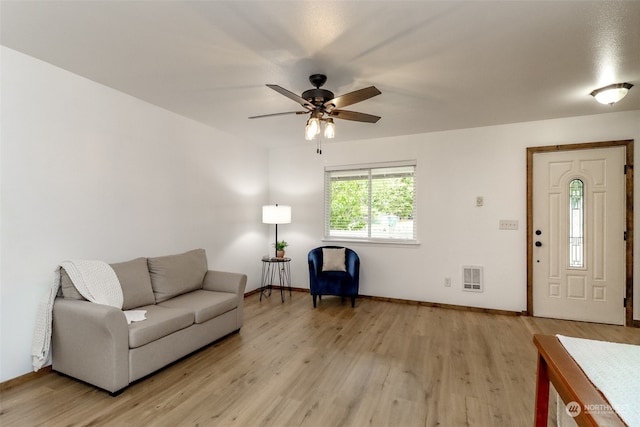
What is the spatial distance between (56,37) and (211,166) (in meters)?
2.21

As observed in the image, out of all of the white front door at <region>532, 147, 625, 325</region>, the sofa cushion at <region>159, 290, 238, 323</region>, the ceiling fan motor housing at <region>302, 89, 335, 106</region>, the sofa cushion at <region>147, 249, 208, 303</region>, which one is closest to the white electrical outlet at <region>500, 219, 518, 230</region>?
the white front door at <region>532, 147, 625, 325</region>

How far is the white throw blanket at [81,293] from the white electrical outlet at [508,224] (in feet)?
14.1

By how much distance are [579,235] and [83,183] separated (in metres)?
5.53

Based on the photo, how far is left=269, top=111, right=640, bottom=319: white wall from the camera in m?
3.87

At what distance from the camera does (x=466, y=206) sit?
4.22 metres

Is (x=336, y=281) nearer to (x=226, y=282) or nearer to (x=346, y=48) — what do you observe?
(x=226, y=282)

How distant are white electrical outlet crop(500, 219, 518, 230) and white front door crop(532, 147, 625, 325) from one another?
0.76 feet

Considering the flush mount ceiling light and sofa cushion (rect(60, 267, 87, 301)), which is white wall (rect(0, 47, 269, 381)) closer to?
sofa cushion (rect(60, 267, 87, 301))

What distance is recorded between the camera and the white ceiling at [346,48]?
1.81 m

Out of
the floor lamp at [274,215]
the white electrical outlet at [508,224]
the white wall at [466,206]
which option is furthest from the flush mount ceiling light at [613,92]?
the floor lamp at [274,215]

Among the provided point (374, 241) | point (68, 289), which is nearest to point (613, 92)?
point (374, 241)

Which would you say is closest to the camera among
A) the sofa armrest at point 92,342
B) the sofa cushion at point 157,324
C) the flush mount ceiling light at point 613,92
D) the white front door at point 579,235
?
the sofa armrest at point 92,342

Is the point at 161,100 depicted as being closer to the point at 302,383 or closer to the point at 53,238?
the point at 53,238

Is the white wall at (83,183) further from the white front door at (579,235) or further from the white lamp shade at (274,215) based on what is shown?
the white front door at (579,235)
